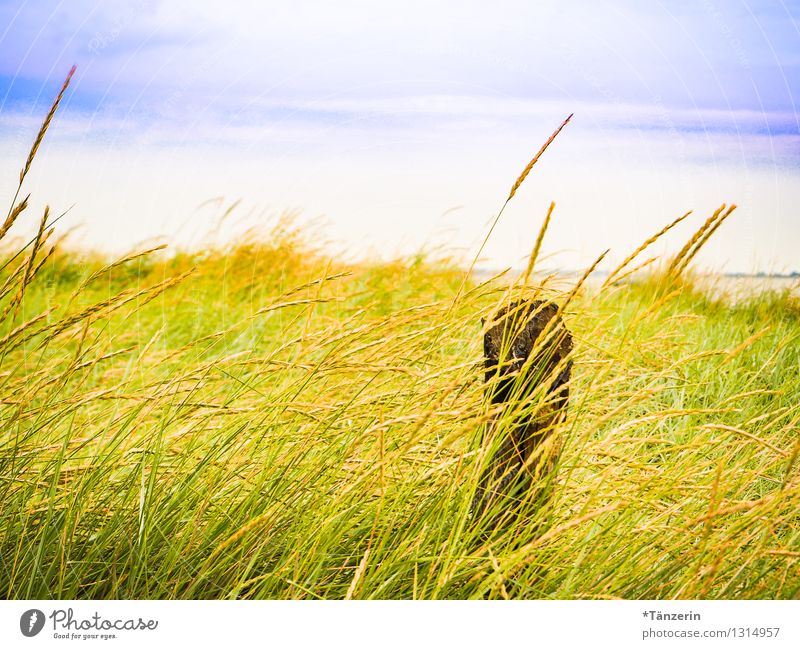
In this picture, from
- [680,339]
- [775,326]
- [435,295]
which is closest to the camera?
[775,326]

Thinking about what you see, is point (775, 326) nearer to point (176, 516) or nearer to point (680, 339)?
point (680, 339)

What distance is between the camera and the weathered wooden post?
1563 mm

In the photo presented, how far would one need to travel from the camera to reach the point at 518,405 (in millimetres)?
1633

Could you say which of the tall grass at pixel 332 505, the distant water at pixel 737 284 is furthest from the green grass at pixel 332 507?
the distant water at pixel 737 284

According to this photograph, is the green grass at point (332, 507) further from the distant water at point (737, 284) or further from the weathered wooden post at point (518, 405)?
the distant water at point (737, 284)

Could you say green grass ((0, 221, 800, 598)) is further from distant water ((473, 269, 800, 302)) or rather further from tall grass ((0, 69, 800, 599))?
distant water ((473, 269, 800, 302))

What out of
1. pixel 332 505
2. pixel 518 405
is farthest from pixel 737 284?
pixel 332 505

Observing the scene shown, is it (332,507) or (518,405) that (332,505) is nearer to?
(332,507)

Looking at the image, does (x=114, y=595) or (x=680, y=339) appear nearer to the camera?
(x=114, y=595)

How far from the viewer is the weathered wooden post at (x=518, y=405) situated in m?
1.56

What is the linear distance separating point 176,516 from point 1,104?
4.07 feet

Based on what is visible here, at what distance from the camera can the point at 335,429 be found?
5.62 ft

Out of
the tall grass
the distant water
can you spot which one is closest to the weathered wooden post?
the tall grass
